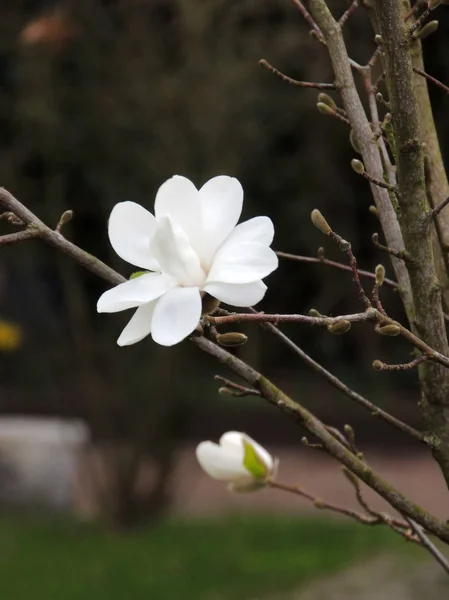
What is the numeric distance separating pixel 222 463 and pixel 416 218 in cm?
37

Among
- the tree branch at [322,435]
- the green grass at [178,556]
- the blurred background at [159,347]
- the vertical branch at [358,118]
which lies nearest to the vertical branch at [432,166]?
the vertical branch at [358,118]

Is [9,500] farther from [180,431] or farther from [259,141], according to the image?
[259,141]

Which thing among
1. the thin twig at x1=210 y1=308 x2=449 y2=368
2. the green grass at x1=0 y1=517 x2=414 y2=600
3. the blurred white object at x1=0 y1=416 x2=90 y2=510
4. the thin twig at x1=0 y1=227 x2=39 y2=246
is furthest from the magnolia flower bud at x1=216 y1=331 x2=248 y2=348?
the blurred white object at x1=0 y1=416 x2=90 y2=510

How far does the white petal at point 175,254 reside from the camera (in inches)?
22.6

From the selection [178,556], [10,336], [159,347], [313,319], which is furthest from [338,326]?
[10,336]

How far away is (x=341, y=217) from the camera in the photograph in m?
5.82

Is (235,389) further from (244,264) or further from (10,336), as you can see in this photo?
(10,336)

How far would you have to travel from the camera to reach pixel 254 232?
23.0 inches

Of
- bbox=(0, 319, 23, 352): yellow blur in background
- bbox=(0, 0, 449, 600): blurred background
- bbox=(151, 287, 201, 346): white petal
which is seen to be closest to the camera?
bbox=(151, 287, 201, 346): white petal

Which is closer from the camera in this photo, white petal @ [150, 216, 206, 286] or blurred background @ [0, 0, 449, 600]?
white petal @ [150, 216, 206, 286]

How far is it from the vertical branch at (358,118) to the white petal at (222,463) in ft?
0.83

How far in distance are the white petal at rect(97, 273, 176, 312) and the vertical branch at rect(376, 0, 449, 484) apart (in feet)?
0.63

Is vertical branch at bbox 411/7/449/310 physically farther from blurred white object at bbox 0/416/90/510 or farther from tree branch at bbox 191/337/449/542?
blurred white object at bbox 0/416/90/510

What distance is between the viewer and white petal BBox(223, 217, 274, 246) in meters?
0.58
